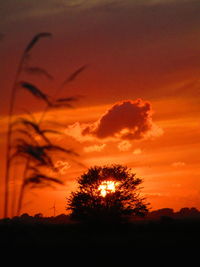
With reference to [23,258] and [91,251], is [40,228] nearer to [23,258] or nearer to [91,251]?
[91,251]

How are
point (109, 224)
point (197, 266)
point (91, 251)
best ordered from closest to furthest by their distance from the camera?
point (197, 266) < point (91, 251) < point (109, 224)

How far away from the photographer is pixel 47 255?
1666 centimetres

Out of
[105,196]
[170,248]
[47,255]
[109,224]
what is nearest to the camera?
[47,255]

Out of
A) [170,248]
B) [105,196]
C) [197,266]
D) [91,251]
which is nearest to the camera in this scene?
[197,266]

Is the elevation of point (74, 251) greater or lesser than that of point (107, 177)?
lesser

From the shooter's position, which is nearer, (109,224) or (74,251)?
(74,251)

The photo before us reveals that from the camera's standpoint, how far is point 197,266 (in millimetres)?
15188

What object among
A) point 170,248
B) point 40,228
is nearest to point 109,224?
point 40,228

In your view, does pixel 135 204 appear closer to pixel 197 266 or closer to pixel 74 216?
pixel 74 216

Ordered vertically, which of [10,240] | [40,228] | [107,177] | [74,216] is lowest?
[10,240]

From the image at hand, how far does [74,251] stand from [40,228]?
1388 cm

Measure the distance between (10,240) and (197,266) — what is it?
257 inches

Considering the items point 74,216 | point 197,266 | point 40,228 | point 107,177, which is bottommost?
point 197,266

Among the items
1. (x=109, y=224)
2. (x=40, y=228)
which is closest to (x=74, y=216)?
(x=109, y=224)
